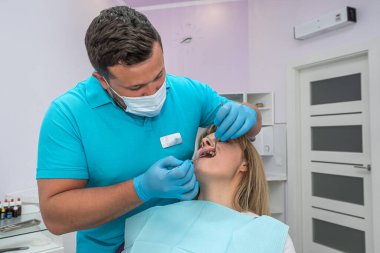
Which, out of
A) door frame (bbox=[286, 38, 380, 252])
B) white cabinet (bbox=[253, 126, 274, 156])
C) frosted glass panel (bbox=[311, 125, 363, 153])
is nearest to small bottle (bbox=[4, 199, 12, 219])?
white cabinet (bbox=[253, 126, 274, 156])

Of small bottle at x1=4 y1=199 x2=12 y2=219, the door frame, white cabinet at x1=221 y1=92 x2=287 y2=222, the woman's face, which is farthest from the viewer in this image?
white cabinet at x1=221 y1=92 x2=287 y2=222

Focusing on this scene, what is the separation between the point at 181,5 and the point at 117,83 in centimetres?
342

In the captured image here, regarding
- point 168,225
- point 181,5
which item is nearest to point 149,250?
point 168,225

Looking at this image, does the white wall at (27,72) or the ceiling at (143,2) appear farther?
the ceiling at (143,2)

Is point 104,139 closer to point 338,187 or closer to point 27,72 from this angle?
point 27,72

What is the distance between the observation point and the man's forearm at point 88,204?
3.06 ft

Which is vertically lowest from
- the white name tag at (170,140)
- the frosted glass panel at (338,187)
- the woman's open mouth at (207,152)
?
the frosted glass panel at (338,187)

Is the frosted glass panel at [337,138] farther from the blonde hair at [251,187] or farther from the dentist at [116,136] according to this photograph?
the dentist at [116,136]

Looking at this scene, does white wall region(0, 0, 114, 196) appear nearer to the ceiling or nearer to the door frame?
the ceiling

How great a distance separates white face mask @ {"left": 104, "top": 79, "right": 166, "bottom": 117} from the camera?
104 cm

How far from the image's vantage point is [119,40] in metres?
0.87

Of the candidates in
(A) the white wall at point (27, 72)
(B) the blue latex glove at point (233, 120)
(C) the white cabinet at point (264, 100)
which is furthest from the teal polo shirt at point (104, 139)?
(C) the white cabinet at point (264, 100)

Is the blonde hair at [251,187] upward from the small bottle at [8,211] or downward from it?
upward

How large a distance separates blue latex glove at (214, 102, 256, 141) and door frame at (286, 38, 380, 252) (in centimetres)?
200
